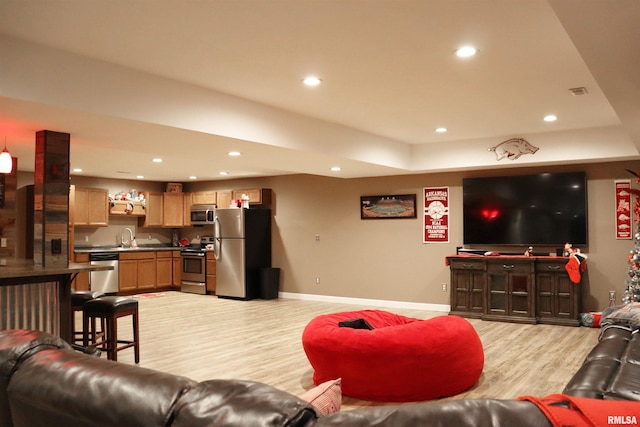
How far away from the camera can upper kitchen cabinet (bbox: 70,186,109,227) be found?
31.7 feet

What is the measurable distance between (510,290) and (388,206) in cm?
244

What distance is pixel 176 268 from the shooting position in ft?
35.9

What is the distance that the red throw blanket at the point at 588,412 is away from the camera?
38.3 inches

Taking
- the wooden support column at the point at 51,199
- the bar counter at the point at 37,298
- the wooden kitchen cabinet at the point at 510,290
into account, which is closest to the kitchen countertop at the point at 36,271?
the bar counter at the point at 37,298

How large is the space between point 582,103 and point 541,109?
1.31ft

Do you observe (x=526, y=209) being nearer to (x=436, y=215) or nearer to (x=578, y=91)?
(x=436, y=215)

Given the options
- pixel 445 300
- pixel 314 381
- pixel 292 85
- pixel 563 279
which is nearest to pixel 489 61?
pixel 292 85

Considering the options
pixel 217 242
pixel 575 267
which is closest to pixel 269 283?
pixel 217 242

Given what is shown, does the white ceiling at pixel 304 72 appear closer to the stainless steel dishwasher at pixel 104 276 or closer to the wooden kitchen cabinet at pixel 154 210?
the stainless steel dishwasher at pixel 104 276

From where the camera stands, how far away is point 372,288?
8617 millimetres

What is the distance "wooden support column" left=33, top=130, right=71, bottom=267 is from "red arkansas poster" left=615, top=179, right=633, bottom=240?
661 cm

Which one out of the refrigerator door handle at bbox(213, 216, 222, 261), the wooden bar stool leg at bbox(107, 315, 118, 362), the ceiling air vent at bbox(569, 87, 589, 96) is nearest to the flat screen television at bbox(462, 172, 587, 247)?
the ceiling air vent at bbox(569, 87, 589, 96)

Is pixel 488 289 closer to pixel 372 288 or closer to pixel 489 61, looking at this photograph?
pixel 372 288

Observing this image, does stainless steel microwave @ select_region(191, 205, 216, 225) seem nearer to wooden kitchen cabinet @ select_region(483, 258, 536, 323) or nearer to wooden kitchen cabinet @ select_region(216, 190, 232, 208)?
wooden kitchen cabinet @ select_region(216, 190, 232, 208)
